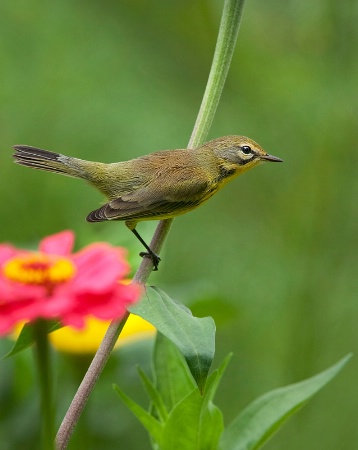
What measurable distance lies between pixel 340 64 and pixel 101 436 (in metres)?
1.45

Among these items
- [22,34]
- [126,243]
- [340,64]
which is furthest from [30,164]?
[22,34]

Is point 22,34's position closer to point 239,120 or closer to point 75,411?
point 239,120

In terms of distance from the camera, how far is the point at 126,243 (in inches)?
91.7

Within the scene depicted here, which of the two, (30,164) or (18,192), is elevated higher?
(30,164)

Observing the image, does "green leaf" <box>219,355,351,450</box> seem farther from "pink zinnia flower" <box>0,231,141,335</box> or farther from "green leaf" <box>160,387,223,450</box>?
"pink zinnia flower" <box>0,231,141,335</box>

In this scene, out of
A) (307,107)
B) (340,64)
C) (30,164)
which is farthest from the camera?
(307,107)

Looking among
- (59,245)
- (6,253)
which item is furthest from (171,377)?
(6,253)

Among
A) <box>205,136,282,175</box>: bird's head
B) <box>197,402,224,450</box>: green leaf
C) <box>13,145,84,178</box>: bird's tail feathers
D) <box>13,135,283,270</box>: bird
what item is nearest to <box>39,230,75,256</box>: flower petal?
<box>197,402,224,450</box>: green leaf

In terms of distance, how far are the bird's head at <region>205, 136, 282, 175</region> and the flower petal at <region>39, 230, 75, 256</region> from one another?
1448 mm

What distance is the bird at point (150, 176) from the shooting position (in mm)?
2119

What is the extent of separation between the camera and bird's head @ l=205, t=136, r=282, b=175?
2465 millimetres

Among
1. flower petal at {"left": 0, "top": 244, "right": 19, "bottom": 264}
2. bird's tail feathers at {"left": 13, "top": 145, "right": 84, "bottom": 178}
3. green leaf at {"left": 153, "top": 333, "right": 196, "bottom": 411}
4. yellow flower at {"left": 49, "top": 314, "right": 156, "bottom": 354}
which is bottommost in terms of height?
yellow flower at {"left": 49, "top": 314, "right": 156, "bottom": 354}

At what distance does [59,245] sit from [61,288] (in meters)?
0.22

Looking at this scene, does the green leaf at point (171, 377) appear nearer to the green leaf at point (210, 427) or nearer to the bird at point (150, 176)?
the green leaf at point (210, 427)
